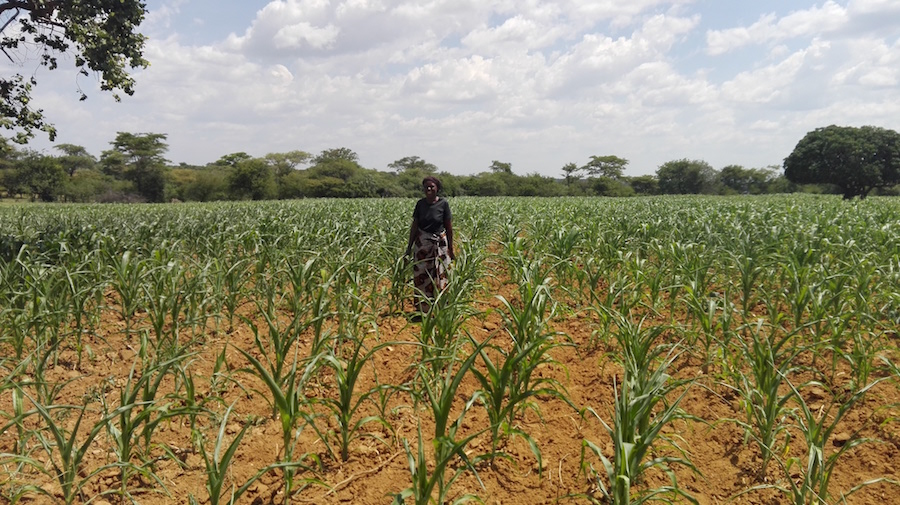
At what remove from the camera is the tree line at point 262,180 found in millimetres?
55719

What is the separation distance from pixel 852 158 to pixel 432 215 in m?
50.2

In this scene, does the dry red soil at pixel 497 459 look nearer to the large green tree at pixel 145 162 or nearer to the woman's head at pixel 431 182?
the woman's head at pixel 431 182

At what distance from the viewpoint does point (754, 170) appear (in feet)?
315

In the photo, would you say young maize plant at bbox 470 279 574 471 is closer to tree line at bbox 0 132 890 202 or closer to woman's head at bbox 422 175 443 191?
woman's head at bbox 422 175 443 191

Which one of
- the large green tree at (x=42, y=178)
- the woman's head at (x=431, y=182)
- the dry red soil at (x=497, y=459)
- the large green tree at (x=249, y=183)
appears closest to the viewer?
the dry red soil at (x=497, y=459)

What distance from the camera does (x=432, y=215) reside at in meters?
5.41

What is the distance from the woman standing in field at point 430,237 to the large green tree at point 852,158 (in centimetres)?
4949

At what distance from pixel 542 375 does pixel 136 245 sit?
213 inches

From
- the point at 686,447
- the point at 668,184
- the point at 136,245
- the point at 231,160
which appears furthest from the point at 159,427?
the point at 231,160

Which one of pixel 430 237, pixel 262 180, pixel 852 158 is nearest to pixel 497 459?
pixel 430 237

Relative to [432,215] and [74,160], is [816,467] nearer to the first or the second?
[432,215]

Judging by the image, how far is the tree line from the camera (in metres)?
55.7

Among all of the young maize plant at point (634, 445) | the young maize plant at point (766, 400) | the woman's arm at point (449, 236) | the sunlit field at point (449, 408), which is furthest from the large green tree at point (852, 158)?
the young maize plant at point (634, 445)

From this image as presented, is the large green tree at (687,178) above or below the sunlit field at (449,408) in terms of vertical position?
above
